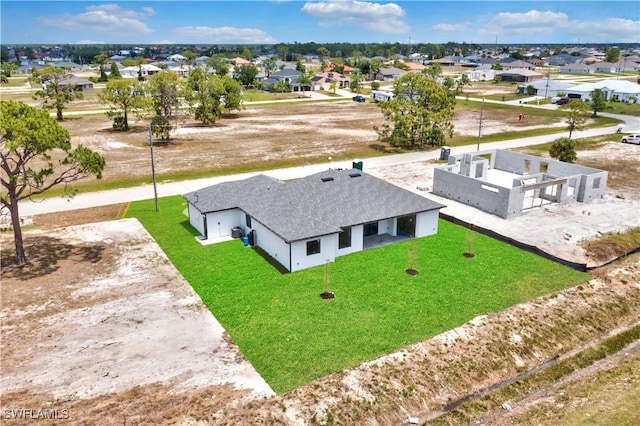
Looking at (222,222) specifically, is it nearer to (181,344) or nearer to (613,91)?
(181,344)

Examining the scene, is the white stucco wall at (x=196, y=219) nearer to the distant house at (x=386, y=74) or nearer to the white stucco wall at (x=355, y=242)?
the white stucco wall at (x=355, y=242)

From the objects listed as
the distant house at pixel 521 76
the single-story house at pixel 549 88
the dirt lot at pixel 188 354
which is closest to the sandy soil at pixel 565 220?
the dirt lot at pixel 188 354

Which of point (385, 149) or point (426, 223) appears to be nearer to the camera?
point (426, 223)

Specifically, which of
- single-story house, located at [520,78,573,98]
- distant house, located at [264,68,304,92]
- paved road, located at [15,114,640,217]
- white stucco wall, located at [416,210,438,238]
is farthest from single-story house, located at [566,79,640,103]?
white stucco wall, located at [416,210,438,238]

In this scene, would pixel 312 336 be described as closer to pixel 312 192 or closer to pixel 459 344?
pixel 459 344

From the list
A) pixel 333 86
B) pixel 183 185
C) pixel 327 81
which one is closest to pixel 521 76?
pixel 327 81

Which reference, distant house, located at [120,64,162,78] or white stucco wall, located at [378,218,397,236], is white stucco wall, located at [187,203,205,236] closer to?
white stucco wall, located at [378,218,397,236]
